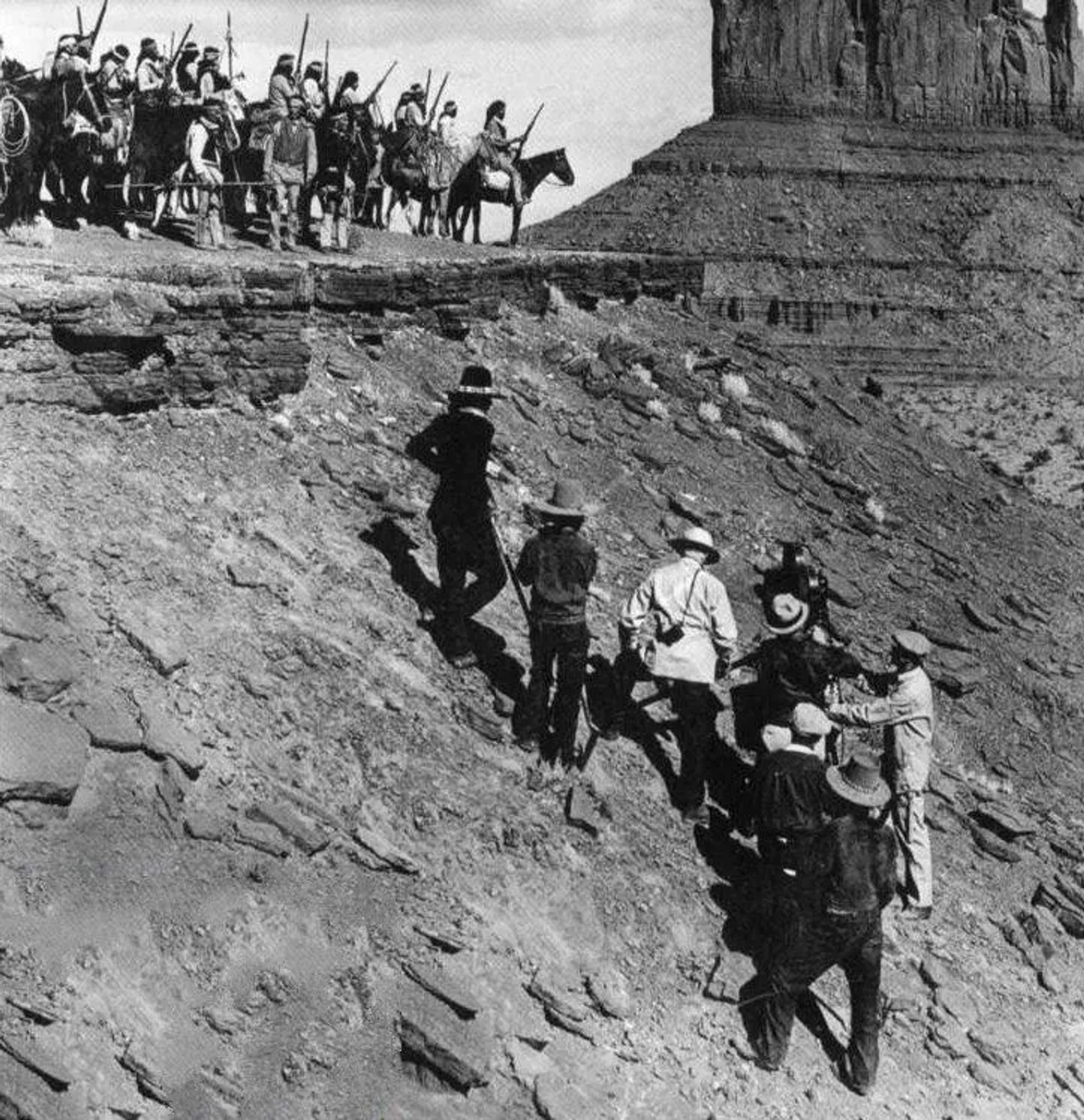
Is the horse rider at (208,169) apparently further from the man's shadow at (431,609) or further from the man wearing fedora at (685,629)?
the man wearing fedora at (685,629)

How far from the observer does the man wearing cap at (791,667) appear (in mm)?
9039

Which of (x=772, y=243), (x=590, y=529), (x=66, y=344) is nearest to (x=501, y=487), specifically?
(x=590, y=529)

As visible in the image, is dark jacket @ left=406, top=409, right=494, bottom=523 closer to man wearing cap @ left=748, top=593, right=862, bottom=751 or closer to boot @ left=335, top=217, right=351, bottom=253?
man wearing cap @ left=748, top=593, right=862, bottom=751

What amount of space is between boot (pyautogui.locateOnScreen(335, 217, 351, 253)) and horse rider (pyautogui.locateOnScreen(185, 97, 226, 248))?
2029 mm

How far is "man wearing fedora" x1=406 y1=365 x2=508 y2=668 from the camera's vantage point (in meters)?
9.89

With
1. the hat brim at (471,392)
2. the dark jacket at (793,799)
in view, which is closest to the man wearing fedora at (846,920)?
the dark jacket at (793,799)

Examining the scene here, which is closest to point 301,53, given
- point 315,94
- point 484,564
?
point 315,94

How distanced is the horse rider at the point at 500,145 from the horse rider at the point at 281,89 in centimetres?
717

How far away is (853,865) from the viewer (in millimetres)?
7766

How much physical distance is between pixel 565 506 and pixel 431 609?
69.3 inches

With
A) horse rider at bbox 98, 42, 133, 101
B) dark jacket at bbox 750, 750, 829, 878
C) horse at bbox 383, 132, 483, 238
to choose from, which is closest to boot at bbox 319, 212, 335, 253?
horse rider at bbox 98, 42, 133, 101

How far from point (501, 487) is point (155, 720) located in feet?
17.8

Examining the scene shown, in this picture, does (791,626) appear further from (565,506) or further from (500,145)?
(500,145)

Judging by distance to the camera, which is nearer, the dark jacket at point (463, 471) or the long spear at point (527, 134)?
the dark jacket at point (463, 471)
